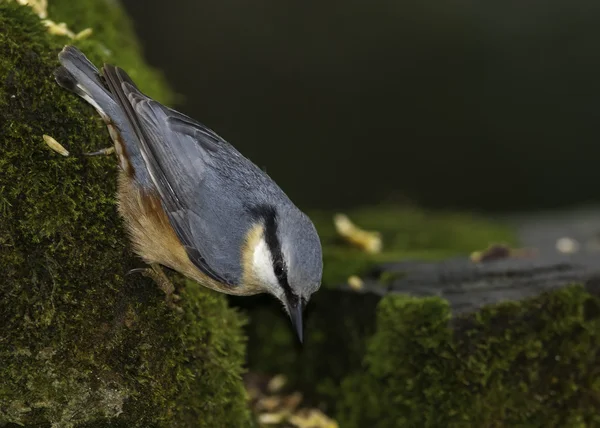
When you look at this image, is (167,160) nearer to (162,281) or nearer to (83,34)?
(162,281)

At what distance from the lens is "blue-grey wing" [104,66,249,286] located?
279 centimetres

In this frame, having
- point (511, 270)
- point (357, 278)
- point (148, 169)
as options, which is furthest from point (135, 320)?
point (511, 270)

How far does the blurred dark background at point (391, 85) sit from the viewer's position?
6.48 m

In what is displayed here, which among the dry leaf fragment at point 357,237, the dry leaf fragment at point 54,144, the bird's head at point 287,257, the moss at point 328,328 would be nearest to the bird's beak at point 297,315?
the bird's head at point 287,257

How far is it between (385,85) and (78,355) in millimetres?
4846

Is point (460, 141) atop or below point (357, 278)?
atop

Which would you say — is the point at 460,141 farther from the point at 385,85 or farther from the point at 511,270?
the point at 511,270

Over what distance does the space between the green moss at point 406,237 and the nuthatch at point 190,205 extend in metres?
1.18

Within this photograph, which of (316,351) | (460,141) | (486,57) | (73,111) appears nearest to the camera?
(73,111)

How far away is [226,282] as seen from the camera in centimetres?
282

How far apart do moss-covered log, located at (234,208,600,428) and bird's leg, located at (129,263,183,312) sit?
1.16 m

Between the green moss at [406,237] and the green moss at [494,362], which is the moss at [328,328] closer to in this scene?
the green moss at [406,237]

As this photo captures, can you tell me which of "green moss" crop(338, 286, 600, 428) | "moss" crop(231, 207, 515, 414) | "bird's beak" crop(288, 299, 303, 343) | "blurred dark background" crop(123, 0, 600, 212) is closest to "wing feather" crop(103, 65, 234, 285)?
"bird's beak" crop(288, 299, 303, 343)

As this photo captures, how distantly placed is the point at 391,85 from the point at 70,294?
479 centimetres
